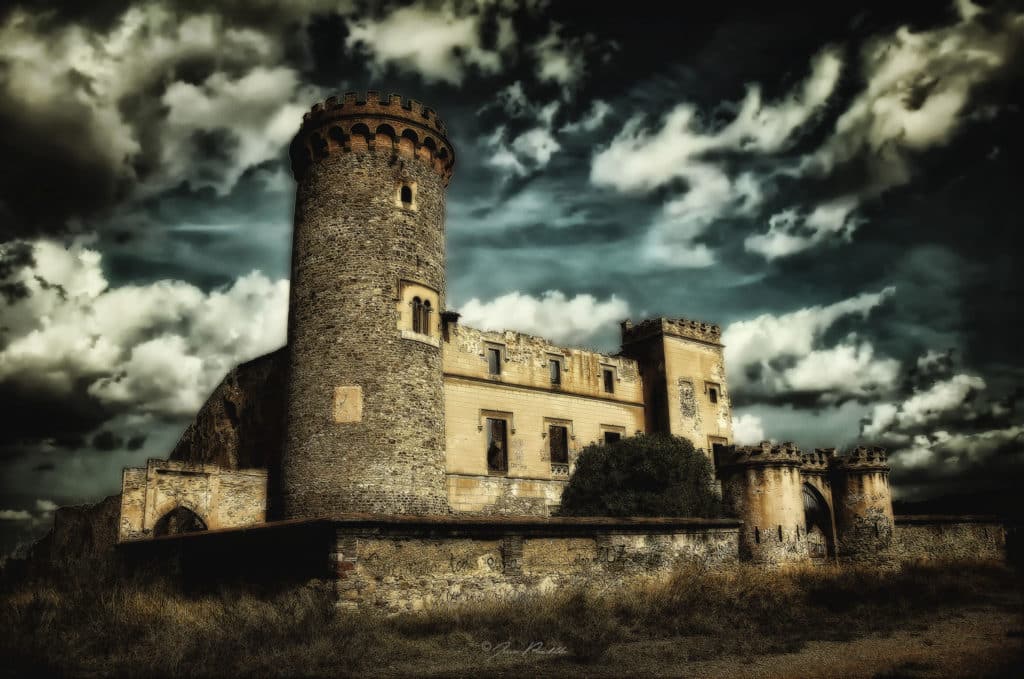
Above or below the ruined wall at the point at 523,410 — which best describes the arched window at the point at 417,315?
above

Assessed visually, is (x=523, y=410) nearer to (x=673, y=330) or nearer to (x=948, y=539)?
(x=673, y=330)

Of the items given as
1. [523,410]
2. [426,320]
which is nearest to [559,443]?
[523,410]

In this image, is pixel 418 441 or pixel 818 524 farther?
pixel 818 524

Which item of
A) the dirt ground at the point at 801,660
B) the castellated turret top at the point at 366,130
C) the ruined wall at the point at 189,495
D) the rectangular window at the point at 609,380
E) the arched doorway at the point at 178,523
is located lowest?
the dirt ground at the point at 801,660

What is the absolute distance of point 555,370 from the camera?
28766 millimetres

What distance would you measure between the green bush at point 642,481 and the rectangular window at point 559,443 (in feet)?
3.57

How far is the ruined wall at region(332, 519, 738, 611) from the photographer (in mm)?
14258

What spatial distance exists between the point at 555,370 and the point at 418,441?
882cm

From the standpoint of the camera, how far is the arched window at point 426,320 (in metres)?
22.5

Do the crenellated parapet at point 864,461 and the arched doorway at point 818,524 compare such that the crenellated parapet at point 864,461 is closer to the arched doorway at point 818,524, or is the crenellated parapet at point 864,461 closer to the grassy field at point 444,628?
the arched doorway at point 818,524

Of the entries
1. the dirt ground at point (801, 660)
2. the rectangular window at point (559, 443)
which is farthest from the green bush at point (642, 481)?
the dirt ground at point (801, 660)

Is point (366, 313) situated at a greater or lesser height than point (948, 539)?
greater

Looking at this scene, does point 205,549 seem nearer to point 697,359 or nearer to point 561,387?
point 561,387

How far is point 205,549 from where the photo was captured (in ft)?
56.1
